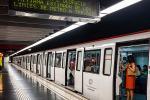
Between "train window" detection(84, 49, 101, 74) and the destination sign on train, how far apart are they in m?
2.55

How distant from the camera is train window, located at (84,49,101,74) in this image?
371 inches

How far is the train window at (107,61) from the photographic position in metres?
8.31

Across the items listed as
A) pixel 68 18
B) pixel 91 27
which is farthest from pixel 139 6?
pixel 91 27

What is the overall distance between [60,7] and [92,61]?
388 cm

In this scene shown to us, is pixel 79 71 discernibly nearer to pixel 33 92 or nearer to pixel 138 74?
pixel 138 74

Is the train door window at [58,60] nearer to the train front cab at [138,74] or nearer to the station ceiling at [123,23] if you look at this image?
the station ceiling at [123,23]

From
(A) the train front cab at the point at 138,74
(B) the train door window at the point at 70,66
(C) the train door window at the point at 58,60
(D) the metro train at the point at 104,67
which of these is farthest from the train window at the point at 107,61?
(C) the train door window at the point at 58,60

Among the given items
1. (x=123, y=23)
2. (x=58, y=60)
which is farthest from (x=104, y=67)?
(x=58, y=60)

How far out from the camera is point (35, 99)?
10891mm

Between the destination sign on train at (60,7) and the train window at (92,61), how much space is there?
2.55 m

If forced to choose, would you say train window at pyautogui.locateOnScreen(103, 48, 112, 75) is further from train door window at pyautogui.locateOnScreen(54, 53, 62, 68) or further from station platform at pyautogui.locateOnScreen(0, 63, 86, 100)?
train door window at pyautogui.locateOnScreen(54, 53, 62, 68)

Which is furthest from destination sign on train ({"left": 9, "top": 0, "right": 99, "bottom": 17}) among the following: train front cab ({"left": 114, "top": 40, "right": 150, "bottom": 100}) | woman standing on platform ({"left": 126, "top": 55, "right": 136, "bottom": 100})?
woman standing on platform ({"left": 126, "top": 55, "right": 136, "bottom": 100})

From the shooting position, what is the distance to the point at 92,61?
397 inches

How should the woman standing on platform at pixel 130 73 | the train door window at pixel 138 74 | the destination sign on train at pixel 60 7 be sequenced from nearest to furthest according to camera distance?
1. the destination sign on train at pixel 60 7
2. the woman standing on platform at pixel 130 73
3. the train door window at pixel 138 74
